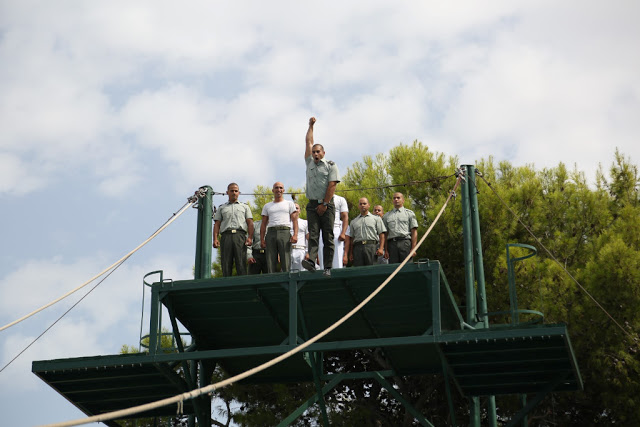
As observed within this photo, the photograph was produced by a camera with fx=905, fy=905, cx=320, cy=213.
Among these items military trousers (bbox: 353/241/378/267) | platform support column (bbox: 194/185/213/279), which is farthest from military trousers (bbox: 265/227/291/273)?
platform support column (bbox: 194/185/213/279)

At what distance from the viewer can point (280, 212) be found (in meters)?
14.0

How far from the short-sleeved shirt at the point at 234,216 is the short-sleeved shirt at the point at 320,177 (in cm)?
187

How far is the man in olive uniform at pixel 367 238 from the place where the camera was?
15.0m

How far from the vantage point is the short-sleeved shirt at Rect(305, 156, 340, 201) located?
42.5ft

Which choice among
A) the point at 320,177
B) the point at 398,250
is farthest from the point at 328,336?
the point at 320,177

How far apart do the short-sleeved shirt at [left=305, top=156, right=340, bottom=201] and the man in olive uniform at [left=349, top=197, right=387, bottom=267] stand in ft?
6.99

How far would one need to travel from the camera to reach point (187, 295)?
1374cm

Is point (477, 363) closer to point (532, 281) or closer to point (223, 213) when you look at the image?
point (223, 213)

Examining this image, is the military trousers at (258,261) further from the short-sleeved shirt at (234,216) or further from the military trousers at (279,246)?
the military trousers at (279,246)

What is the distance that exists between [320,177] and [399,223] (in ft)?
9.82

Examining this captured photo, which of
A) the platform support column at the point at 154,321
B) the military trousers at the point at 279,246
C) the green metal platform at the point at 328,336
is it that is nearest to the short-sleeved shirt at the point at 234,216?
the military trousers at the point at 279,246

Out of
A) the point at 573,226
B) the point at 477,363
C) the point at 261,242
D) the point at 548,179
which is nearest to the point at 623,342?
the point at 573,226

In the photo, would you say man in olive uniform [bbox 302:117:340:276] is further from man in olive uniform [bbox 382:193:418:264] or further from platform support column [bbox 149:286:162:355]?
man in olive uniform [bbox 382:193:418:264]

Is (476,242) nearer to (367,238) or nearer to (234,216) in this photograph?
(367,238)
